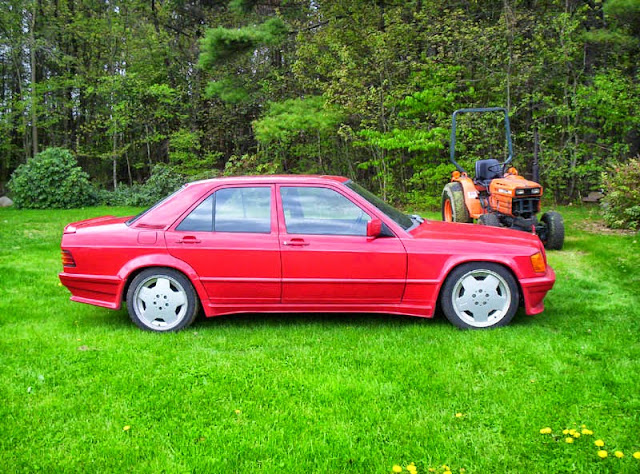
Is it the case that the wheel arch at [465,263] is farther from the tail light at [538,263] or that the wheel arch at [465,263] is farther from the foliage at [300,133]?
the foliage at [300,133]

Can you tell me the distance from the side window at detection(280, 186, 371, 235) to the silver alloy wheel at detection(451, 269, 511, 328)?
3.20ft

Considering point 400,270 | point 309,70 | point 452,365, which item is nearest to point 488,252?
point 400,270

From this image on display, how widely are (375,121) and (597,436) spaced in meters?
12.9

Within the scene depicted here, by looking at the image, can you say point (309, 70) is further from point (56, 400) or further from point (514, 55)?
point (56, 400)

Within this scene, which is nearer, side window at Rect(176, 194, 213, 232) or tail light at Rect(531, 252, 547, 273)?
tail light at Rect(531, 252, 547, 273)

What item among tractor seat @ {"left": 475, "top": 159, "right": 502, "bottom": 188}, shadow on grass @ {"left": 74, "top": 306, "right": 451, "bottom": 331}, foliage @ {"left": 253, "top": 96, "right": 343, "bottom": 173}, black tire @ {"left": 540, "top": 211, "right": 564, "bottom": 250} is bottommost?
shadow on grass @ {"left": 74, "top": 306, "right": 451, "bottom": 331}

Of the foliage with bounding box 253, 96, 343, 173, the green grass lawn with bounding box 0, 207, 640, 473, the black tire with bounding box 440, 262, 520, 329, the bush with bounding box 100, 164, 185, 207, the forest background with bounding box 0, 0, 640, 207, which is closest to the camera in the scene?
the green grass lawn with bounding box 0, 207, 640, 473

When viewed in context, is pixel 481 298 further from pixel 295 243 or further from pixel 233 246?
pixel 233 246

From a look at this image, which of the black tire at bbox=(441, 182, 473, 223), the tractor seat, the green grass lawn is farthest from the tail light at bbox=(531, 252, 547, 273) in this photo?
the tractor seat

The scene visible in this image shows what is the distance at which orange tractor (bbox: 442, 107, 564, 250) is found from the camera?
823cm

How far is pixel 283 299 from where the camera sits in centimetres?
497

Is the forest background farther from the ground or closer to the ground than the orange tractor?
farther from the ground

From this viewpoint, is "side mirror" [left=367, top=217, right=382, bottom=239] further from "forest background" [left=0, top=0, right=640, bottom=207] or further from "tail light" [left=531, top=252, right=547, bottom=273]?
"forest background" [left=0, top=0, right=640, bottom=207]

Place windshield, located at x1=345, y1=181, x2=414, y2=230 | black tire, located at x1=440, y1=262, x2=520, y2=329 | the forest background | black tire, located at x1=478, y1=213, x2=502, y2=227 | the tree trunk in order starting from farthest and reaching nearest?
1. the tree trunk
2. the forest background
3. black tire, located at x1=478, y1=213, x2=502, y2=227
4. windshield, located at x1=345, y1=181, x2=414, y2=230
5. black tire, located at x1=440, y1=262, x2=520, y2=329
